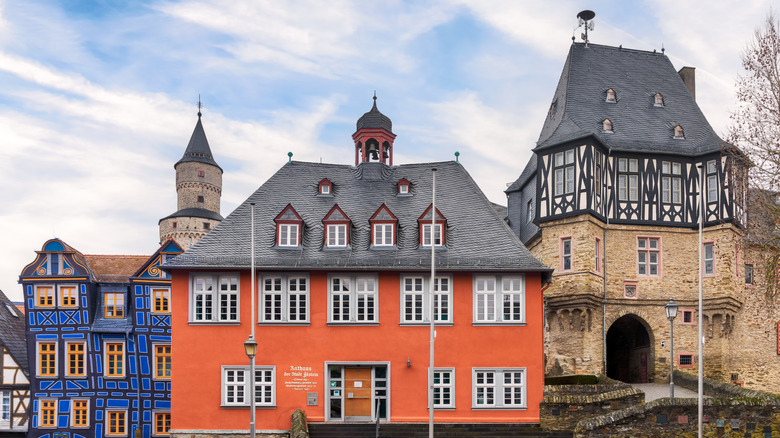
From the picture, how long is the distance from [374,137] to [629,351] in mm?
17022

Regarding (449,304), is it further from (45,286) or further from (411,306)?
(45,286)

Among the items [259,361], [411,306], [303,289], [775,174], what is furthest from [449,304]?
[775,174]

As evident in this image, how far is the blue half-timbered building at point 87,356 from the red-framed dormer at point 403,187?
49.4 feet

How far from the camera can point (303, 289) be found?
1138 inches

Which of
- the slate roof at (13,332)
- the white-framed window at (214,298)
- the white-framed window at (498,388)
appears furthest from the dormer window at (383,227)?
the slate roof at (13,332)

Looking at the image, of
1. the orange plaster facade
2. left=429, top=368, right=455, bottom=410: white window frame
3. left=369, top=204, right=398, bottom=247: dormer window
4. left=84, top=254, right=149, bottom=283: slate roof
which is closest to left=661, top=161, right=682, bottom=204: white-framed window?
the orange plaster facade

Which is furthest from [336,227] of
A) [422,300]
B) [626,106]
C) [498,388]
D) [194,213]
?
[194,213]

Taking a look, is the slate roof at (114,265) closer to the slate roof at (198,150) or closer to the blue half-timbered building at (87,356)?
the blue half-timbered building at (87,356)

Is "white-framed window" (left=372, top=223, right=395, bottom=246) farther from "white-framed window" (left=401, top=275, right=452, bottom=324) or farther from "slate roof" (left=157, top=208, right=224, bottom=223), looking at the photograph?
"slate roof" (left=157, top=208, right=224, bottom=223)

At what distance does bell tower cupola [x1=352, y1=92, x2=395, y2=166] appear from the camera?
3412 centimetres

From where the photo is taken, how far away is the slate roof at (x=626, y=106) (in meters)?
37.7

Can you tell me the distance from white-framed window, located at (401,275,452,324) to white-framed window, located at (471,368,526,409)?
2.36 meters

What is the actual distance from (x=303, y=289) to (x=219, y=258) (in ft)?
10.6

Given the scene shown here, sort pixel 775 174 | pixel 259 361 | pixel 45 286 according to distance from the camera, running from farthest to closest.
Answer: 1. pixel 45 286
2. pixel 259 361
3. pixel 775 174
